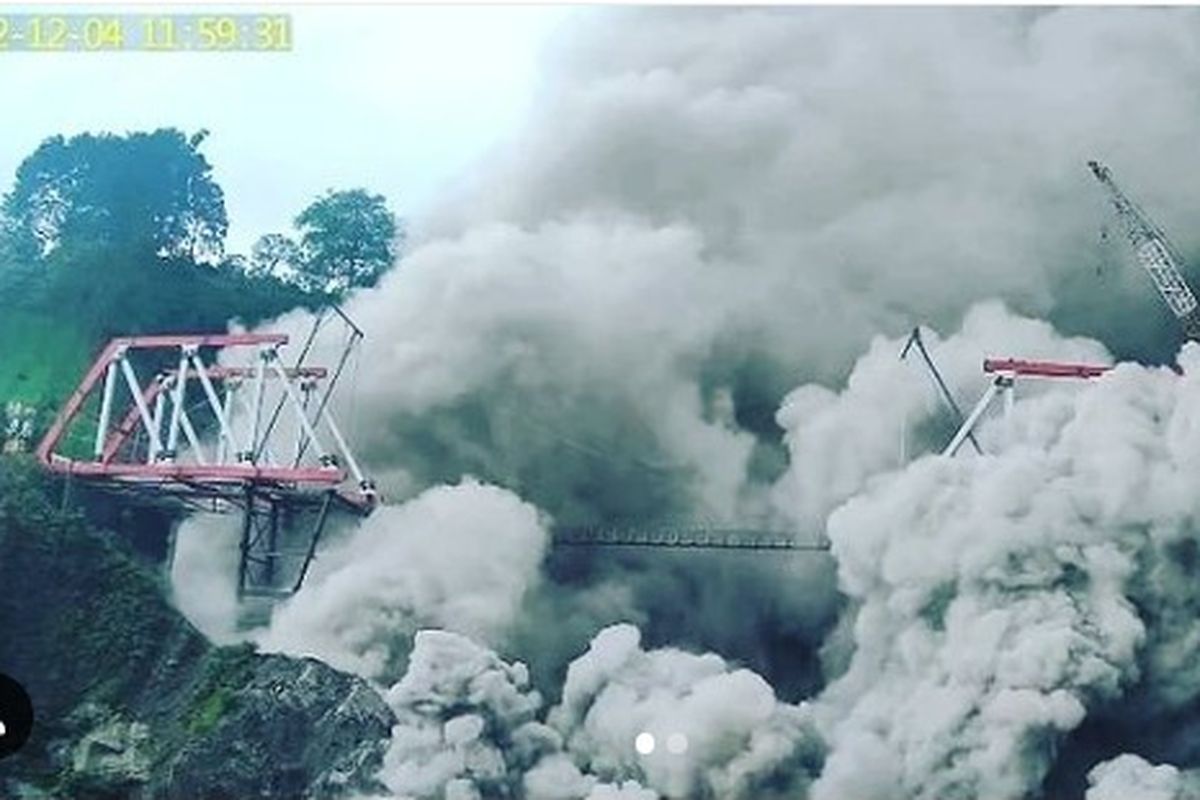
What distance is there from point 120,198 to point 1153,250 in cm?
224

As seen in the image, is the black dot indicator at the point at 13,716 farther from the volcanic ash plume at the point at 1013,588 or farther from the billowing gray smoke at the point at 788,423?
the volcanic ash plume at the point at 1013,588

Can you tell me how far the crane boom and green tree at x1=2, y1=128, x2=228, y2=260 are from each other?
193 cm

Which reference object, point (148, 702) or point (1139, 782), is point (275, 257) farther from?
point (1139, 782)

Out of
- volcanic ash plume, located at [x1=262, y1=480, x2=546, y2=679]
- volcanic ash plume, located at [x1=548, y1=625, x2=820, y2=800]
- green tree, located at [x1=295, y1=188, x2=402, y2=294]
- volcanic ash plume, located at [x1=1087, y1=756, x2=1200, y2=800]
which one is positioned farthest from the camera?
green tree, located at [x1=295, y1=188, x2=402, y2=294]

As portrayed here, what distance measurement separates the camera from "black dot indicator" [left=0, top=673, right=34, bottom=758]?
4090mm

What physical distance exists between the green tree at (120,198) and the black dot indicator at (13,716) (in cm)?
97

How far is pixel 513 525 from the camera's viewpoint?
4168mm

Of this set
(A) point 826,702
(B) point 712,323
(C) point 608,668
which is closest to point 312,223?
(B) point 712,323

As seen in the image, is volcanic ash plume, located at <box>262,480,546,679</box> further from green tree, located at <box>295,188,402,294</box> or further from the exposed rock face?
green tree, located at <box>295,188,402,294</box>

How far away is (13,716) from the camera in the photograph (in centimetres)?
411

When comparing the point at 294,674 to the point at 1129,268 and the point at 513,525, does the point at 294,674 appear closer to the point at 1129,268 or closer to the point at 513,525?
the point at 513,525

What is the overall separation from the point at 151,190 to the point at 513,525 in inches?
42.8
